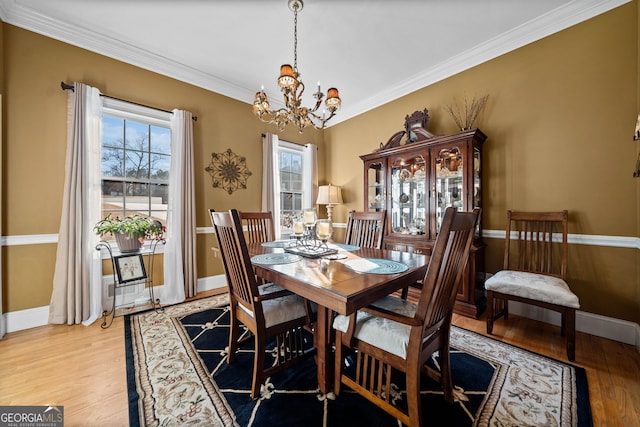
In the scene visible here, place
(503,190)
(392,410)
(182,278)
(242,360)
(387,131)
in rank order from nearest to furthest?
(392,410) → (242,360) → (503,190) → (182,278) → (387,131)

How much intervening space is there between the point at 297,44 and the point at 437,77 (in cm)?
174

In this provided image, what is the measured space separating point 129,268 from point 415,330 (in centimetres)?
272

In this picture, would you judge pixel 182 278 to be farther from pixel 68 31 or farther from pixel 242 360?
pixel 68 31

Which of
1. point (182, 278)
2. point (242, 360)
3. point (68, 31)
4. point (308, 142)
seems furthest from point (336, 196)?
point (68, 31)

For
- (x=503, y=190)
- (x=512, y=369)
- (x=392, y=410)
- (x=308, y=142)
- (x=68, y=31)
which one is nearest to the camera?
(x=392, y=410)

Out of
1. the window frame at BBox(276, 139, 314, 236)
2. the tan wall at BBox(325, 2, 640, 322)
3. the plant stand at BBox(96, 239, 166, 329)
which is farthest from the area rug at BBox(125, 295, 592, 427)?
the window frame at BBox(276, 139, 314, 236)

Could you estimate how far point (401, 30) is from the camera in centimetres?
235

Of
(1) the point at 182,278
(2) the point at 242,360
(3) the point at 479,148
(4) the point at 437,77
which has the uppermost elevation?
(4) the point at 437,77

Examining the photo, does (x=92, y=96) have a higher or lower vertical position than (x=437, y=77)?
lower

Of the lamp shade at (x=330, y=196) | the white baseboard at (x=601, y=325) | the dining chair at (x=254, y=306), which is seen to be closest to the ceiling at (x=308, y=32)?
the lamp shade at (x=330, y=196)

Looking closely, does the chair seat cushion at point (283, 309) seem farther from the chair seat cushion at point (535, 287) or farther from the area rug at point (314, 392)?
the chair seat cushion at point (535, 287)

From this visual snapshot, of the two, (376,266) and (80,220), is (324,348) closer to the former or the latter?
(376,266)

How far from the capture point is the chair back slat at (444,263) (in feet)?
3.23

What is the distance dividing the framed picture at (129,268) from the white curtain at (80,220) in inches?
9.8
